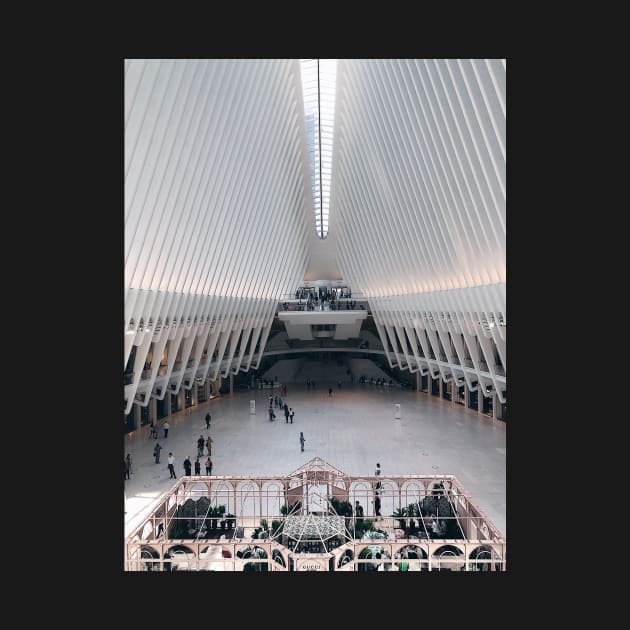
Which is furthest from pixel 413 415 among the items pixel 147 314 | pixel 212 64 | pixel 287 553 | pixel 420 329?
Result: pixel 212 64

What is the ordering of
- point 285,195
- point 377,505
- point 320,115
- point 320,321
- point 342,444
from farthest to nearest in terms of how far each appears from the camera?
point 320,321
point 285,195
point 320,115
point 342,444
point 377,505

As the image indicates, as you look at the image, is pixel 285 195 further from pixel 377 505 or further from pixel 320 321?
pixel 377 505

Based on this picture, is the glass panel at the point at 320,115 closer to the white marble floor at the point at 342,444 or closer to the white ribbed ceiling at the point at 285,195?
the white ribbed ceiling at the point at 285,195

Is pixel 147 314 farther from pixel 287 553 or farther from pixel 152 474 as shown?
pixel 287 553

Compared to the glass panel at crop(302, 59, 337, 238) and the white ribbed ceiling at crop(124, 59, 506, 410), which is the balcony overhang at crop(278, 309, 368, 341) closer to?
the white ribbed ceiling at crop(124, 59, 506, 410)

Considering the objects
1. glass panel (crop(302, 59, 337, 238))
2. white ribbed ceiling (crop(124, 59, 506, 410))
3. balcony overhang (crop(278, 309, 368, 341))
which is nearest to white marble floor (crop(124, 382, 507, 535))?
white ribbed ceiling (crop(124, 59, 506, 410))

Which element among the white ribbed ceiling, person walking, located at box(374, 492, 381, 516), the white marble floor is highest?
the white ribbed ceiling

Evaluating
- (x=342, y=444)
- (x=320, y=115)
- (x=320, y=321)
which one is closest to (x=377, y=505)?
(x=342, y=444)
